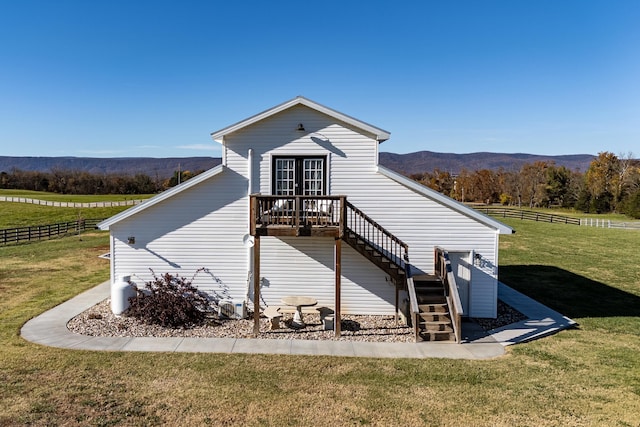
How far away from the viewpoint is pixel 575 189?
73.1 m

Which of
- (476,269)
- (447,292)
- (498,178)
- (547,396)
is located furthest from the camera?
(498,178)

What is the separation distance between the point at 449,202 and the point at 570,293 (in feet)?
26.7

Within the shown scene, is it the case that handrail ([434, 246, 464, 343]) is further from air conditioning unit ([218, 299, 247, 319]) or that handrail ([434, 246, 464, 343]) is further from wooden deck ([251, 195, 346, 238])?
air conditioning unit ([218, 299, 247, 319])

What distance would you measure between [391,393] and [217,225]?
7.95m

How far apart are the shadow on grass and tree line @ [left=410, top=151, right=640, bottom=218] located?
45.0 meters

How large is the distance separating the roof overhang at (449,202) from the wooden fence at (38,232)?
1182 inches

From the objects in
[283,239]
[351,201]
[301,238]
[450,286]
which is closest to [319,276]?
[301,238]

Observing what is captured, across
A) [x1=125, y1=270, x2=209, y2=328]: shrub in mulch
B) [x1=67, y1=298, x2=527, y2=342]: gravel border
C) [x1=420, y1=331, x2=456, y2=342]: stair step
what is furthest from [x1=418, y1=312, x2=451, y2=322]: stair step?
[x1=125, y1=270, x2=209, y2=328]: shrub in mulch

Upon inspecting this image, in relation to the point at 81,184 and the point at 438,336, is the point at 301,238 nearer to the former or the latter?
the point at 438,336

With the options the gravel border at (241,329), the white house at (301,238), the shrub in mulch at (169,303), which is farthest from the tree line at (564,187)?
the shrub in mulch at (169,303)

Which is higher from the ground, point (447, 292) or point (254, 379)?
point (447, 292)

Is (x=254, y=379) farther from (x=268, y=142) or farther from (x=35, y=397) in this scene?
(x=268, y=142)

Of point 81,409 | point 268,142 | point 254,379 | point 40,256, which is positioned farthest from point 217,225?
point 40,256

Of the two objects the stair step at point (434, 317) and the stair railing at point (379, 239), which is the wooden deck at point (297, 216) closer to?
the stair railing at point (379, 239)
